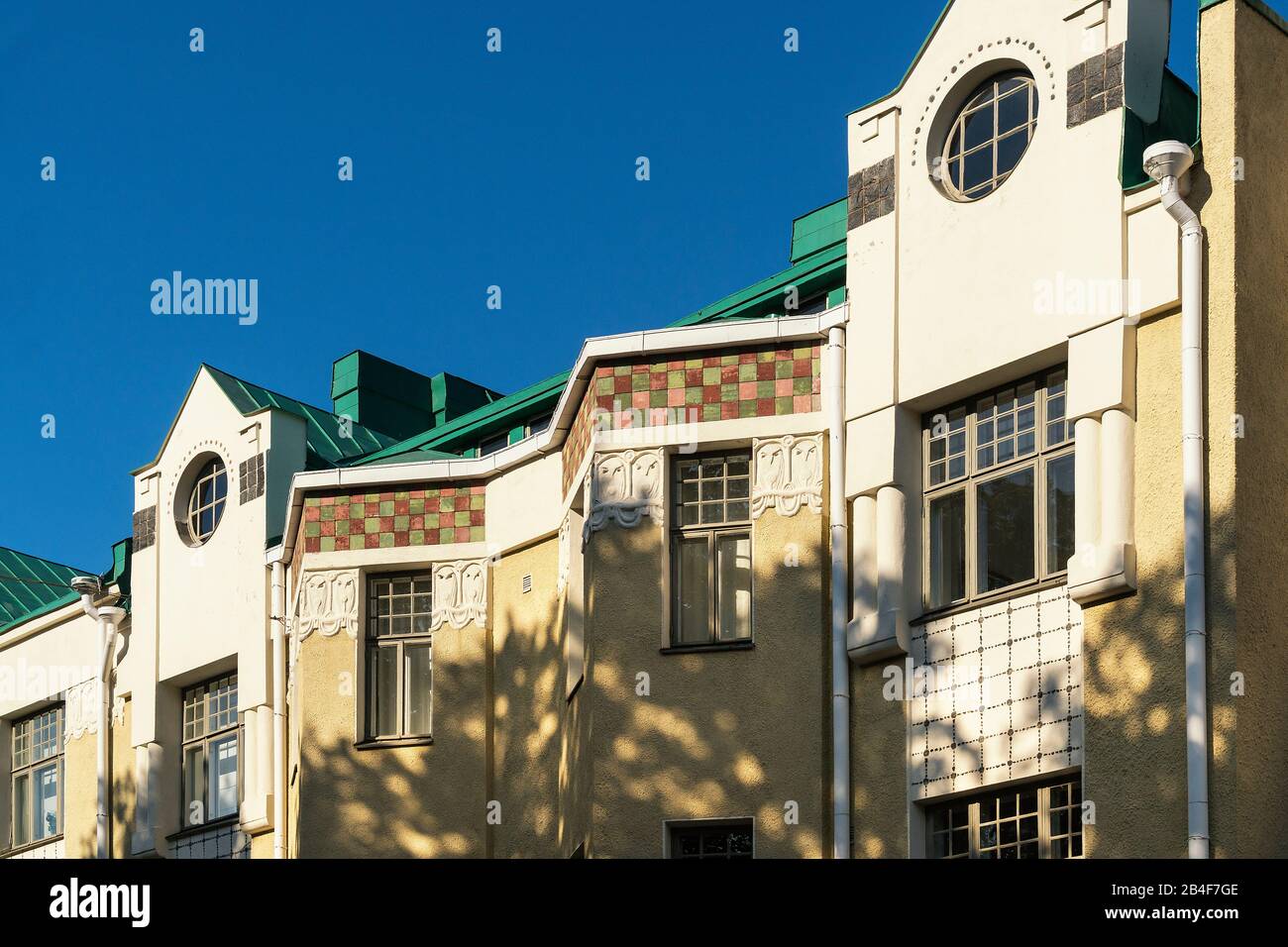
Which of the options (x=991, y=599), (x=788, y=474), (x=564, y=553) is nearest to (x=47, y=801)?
(x=564, y=553)

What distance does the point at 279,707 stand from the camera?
80.5ft

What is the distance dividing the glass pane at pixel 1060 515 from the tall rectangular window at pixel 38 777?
46.2 ft

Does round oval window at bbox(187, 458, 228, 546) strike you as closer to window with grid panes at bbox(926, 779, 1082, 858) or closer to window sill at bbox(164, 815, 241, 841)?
window sill at bbox(164, 815, 241, 841)

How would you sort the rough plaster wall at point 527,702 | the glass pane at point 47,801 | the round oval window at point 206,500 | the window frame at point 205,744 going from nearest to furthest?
the rough plaster wall at point 527,702, the window frame at point 205,744, the round oval window at point 206,500, the glass pane at point 47,801

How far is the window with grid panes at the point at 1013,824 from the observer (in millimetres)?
17859

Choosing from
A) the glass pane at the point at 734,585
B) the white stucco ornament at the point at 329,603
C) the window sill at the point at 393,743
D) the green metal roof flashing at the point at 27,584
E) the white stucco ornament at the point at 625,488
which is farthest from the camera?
the green metal roof flashing at the point at 27,584

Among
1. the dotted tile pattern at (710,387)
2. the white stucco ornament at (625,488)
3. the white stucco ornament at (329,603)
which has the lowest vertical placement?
the white stucco ornament at (329,603)

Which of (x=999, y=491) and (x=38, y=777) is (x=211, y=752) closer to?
(x=38, y=777)

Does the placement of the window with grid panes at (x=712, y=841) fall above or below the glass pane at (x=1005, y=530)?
below

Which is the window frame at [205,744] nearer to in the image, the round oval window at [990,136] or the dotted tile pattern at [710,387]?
the dotted tile pattern at [710,387]

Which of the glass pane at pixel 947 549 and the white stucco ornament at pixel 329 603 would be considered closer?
the glass pane at pixel 947 549

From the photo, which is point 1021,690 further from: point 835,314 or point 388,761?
point 388,761

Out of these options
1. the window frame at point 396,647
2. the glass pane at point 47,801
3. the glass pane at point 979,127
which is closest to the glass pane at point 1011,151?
the glass pane at point 979,127

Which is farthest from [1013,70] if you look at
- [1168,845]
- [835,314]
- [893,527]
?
[1168,845]
